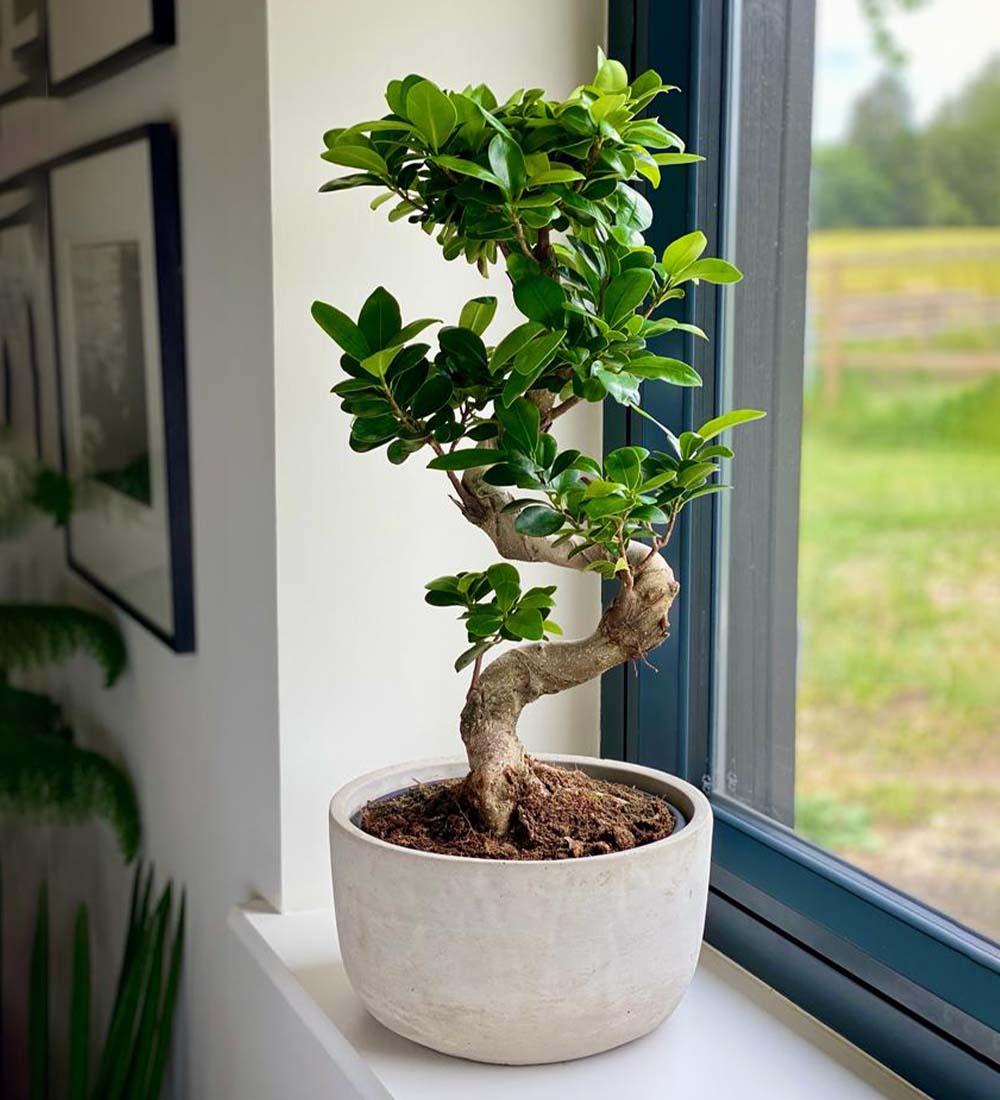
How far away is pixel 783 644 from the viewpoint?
3.68 feet

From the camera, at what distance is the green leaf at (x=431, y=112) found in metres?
0.73

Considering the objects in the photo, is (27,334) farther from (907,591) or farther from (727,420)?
(907,591)

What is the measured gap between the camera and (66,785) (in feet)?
5.56

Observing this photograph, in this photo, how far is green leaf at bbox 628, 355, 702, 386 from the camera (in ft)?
2.58

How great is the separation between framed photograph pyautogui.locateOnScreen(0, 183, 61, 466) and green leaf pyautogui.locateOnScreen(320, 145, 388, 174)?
1.15 meters

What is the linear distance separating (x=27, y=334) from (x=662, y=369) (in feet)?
4.62

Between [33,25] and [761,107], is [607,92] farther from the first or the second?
[33,25]

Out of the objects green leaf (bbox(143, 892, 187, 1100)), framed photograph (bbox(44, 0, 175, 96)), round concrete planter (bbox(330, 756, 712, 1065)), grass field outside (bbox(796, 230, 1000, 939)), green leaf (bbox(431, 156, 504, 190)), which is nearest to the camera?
green leaf (bbox(431, 156, 504, 190))

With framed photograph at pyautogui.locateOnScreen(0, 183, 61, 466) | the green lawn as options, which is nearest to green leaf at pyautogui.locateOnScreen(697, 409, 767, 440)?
framed photograph at pyautogui.locateOnScreen(0, 183, 61, 466)

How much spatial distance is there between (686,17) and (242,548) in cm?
59

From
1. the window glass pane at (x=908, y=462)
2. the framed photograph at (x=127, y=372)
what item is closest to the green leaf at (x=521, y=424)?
the framed photograph at (x=127, y=372)

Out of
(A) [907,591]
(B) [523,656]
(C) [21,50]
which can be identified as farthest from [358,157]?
(A) [907,591]

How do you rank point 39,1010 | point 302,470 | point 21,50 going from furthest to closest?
point 21,50, point 39,1010, point 302,470

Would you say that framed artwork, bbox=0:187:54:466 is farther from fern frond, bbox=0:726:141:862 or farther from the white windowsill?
the white windowsill
